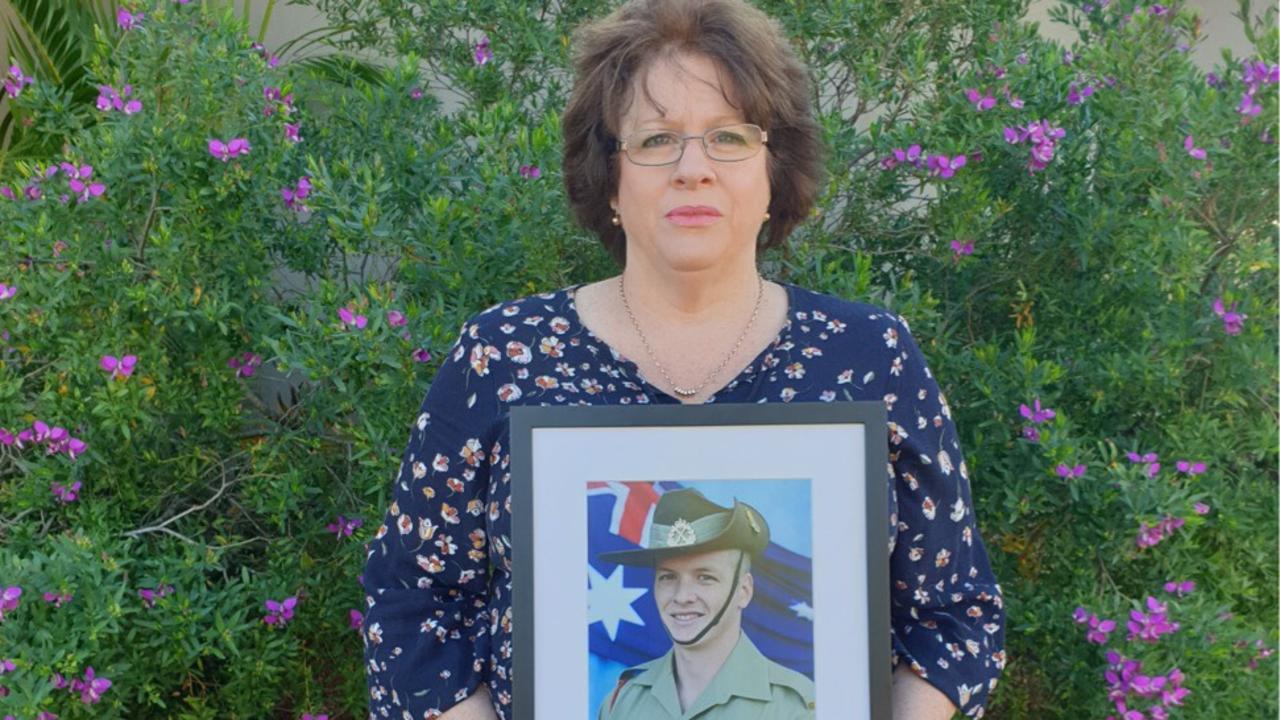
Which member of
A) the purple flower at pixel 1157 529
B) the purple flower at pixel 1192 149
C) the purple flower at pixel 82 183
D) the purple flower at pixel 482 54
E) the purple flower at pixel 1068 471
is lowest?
the purple flower at pixel 1157 529

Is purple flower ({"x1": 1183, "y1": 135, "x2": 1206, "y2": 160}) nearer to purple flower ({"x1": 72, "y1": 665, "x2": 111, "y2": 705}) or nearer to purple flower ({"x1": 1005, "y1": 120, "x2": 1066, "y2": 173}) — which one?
purple flower ({"x1": 1005, "y1": 120, "x2": 1066, "y2": 173})

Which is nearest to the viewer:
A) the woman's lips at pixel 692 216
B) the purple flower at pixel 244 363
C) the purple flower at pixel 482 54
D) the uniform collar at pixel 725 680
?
the uniform collar at pixel 725 680

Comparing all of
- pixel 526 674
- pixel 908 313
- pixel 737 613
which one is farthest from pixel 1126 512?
pixel 526 674

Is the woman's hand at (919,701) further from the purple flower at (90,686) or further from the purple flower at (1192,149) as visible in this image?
the purple flower at (90,686)

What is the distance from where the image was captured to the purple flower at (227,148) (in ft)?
10.5

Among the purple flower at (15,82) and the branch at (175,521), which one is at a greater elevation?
the purple flower at (15,82)

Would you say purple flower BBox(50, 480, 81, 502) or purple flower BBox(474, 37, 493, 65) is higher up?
purple flower BBox(474, 37, 493, 65)

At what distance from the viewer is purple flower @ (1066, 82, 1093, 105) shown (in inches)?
132

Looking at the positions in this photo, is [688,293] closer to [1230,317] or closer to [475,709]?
[475,709]

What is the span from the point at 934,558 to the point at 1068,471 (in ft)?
4.35

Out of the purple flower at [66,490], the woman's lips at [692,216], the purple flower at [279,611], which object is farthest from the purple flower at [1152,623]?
the purple flower at [66,490]

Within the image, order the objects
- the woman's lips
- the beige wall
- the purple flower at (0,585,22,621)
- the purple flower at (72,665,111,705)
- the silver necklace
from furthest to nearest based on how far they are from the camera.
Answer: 1. the beige wall
2. the purple flower at (72,665,111,705)
3. the purple flower at (0,585,22,621)
4. the silver necklace
5. the woman's lips

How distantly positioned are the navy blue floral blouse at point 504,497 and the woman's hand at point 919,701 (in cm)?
2

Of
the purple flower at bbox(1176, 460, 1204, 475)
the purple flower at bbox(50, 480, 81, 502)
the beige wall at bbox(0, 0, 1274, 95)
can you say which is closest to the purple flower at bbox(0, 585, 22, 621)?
the purple flower at bbox(50, 480, 81, 502)
